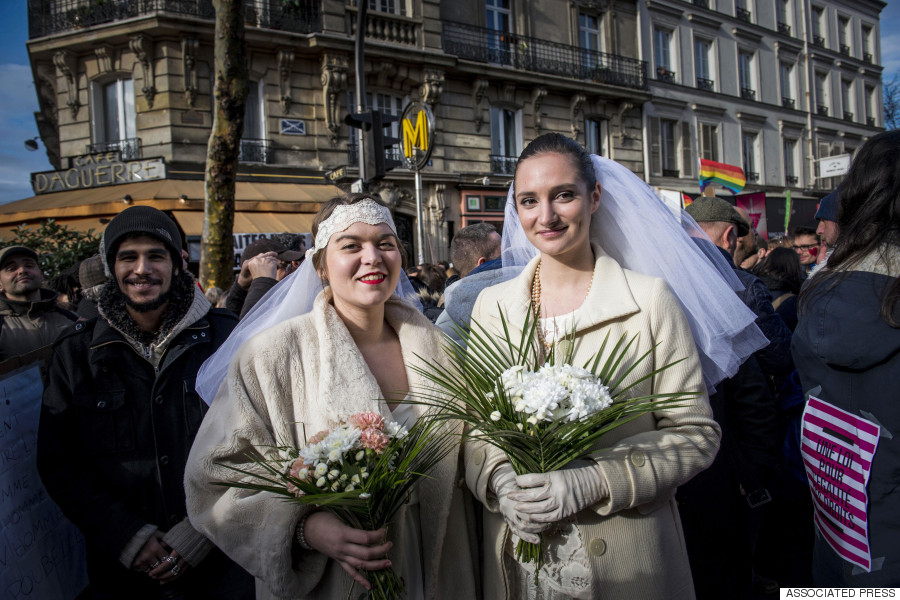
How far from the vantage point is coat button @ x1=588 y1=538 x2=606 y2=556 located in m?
1.88

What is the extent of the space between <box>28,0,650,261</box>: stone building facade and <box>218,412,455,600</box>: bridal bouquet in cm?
941

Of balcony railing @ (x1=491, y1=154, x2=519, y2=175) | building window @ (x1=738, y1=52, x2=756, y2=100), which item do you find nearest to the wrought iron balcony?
building window @ (x1=738, y1=52, x2=756, y2=100)

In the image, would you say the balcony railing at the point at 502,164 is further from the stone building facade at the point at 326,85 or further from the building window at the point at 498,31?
the building window at the point at 498,31

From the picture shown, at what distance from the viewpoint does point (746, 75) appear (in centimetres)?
2598

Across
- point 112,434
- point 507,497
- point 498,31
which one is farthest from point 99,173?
point 507,497

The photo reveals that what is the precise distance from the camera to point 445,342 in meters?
2.31

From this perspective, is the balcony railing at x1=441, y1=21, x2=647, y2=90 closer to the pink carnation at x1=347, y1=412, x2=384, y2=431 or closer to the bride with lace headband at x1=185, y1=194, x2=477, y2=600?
the bride with lace headband at x1=185, y1=194, x2=477, y2=600

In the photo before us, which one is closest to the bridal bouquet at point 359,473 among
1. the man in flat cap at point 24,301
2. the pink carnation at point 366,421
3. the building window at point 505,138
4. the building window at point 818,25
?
the pink carnation at point 366,421

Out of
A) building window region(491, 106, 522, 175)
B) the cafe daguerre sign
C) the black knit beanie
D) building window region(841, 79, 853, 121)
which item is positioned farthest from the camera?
building window region(841, 79, 853, 121)

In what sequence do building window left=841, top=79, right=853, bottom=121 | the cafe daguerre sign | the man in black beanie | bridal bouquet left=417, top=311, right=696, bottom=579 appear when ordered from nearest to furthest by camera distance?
bridal bouquet left=417, top=311, right=696, bottom=579 < the man in black beanie < the cafe daguerre sign < building window left=841, top=79, right=853, bottom=121

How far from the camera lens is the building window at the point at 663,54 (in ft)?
74.0

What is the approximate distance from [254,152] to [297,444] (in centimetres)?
1406

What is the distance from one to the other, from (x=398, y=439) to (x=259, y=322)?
0.94m

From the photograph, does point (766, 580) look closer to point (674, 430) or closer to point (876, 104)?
point (674, 430)
